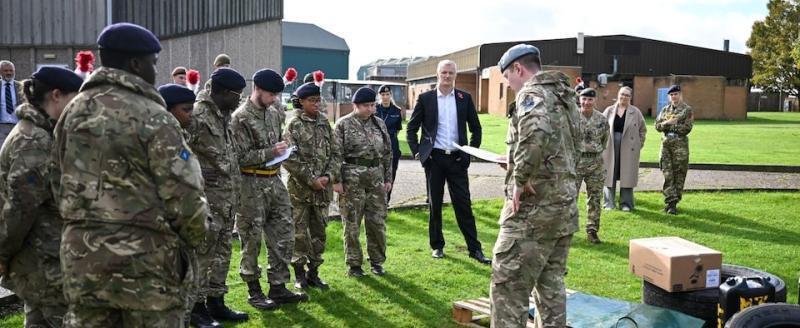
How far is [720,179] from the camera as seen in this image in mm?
16422

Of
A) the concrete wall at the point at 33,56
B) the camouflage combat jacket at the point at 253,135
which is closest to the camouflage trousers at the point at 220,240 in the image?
the camouflage combat jacket at the point at 253,135

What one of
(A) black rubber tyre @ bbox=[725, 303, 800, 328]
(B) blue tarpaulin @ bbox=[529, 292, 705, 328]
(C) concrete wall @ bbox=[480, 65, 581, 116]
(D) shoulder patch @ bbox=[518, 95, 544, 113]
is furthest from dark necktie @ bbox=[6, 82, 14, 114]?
(C) concrete wall @ bbox=[480, 65, 581, 116]

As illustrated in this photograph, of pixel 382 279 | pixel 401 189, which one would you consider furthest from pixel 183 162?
pixel 401 189

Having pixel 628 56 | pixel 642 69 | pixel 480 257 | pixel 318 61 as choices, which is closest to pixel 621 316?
pixel 480 257

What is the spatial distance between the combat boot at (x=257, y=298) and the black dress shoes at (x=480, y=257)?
2784mm

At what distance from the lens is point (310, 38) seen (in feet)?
346

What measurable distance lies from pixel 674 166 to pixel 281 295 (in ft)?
25.3

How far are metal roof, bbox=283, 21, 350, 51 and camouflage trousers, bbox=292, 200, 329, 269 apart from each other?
96074 mm

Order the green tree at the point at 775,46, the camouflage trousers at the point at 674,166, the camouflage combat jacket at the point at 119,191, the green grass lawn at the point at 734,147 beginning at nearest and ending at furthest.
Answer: the camouflage combat jacket at the point at 119,191, the camouflage trousers at the point at 674,166, the green grass lawn at the point at 734,147, the green tree at the point at 775,46

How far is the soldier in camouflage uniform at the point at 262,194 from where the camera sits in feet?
20.9

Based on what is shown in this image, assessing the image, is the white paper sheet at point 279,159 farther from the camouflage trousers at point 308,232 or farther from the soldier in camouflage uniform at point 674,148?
the soldier in camouflage uniform at point 674,148

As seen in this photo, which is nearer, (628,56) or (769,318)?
(769,318)

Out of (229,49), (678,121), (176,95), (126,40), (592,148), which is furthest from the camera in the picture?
(229,49)

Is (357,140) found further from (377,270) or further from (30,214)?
(30,214)
